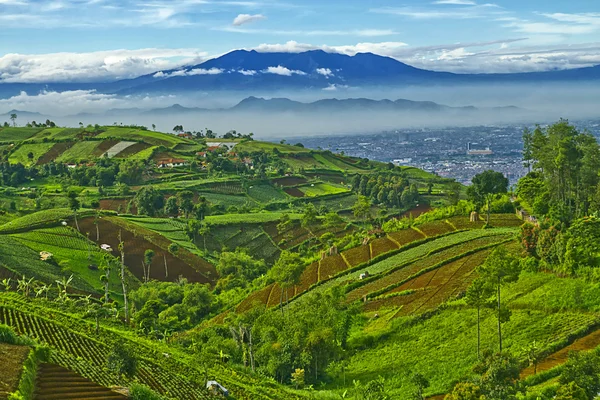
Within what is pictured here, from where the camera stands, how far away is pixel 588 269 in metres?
38.1

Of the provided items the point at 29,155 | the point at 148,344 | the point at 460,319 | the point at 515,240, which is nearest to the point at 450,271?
the point at 515,240

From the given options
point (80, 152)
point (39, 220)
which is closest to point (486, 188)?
point (39, 220)

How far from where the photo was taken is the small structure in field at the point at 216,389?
1214 inches

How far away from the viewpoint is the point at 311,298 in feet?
149

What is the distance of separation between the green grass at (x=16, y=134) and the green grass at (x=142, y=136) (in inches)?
828

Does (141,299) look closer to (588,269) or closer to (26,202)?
(588,269)

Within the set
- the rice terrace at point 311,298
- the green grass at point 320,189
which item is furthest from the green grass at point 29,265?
the green grass at point 320,189

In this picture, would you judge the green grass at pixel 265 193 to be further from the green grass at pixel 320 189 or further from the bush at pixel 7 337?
the bush at pixel 7 337

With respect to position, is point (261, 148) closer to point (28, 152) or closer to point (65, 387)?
point (28, 152)

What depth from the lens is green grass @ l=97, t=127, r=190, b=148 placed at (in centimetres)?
16325

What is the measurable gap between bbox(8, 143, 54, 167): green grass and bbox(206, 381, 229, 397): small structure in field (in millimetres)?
127960

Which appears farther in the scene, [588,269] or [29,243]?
[29,243]

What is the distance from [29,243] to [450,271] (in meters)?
51.1

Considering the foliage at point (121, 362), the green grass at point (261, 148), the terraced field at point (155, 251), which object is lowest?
the terraced field at point (155, 251)
